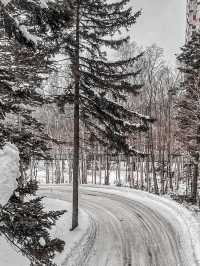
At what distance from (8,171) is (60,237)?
11446mm

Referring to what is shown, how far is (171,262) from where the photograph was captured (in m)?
14.5

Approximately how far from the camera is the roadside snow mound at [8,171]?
19.5 feet

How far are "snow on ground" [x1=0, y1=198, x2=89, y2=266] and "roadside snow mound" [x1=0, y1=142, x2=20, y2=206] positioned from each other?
5.93 m

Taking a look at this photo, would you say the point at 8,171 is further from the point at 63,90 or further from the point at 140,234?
the point at 140,234

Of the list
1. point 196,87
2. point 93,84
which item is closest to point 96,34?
point 93,84

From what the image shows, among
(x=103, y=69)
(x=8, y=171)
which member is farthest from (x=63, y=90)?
(x=8, y=171)

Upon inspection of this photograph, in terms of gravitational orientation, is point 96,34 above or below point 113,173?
above

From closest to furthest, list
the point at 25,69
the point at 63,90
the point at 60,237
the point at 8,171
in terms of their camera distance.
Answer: the point at 8,171, the point at 25,69, the point at 60,237, the point at 63,90

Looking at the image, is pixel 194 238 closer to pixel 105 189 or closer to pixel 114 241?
pixel 114 241

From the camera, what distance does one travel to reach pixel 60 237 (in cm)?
1692

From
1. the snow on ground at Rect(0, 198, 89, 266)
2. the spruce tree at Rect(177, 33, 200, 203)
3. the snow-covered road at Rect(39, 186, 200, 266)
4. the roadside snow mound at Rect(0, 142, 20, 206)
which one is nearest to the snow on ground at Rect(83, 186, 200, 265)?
the snow-covered road at Rect(39, 186, 200, 266)

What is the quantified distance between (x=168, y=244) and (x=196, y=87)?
1151 centimetres

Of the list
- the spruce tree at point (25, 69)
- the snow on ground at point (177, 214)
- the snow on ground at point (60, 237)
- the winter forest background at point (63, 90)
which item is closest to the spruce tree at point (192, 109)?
the winter forest background at point (63, 90)

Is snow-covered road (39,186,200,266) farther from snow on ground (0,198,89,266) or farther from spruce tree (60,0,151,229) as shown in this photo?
spruce tree (60,0,151,229)
